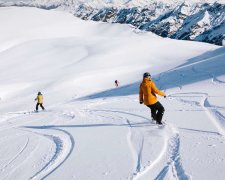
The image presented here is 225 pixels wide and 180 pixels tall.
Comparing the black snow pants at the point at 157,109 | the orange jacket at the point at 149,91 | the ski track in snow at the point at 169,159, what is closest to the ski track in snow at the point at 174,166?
the ski track in snow at the point at 169,159

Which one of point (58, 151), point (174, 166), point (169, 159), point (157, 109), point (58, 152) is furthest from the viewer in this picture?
point (157, 109)

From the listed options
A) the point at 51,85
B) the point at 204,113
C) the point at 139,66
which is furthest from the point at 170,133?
the point at 139,66

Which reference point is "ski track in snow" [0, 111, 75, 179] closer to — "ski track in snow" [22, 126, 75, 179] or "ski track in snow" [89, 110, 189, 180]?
"ski track in snow" [22, 126, 75, 179]

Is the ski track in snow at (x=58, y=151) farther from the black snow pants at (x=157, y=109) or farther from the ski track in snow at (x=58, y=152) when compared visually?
the black snow pants at (x=157, y=109)

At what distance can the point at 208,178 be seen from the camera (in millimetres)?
5891

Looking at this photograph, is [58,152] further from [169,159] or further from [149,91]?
[149,91]

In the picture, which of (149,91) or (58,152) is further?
(149,91)

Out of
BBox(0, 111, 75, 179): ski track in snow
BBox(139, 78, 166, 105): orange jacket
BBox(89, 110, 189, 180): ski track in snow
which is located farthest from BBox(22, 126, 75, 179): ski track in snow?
BBox(139, 78, 166, 105): orange jacket

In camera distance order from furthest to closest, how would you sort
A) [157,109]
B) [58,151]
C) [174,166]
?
1. [157,109]
2. [58,151]
3. [174,166]

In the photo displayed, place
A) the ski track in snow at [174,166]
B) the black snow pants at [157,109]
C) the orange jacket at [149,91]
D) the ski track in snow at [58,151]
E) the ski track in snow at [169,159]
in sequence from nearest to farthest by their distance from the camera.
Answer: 1. the ski track in snow at [174,166]
2. the ski track in snow at [169,159]
3. the ski track in snow at [58,151]
4. the black snow pants at [157,109]
5. the orange jacket at [149,91]

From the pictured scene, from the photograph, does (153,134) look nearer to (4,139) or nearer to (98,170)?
(98,170)

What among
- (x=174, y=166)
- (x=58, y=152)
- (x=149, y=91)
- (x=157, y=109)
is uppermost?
(x=149, y=91)

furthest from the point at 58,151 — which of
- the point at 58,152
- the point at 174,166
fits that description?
the point at 174,166

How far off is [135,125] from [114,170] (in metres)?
4.44
